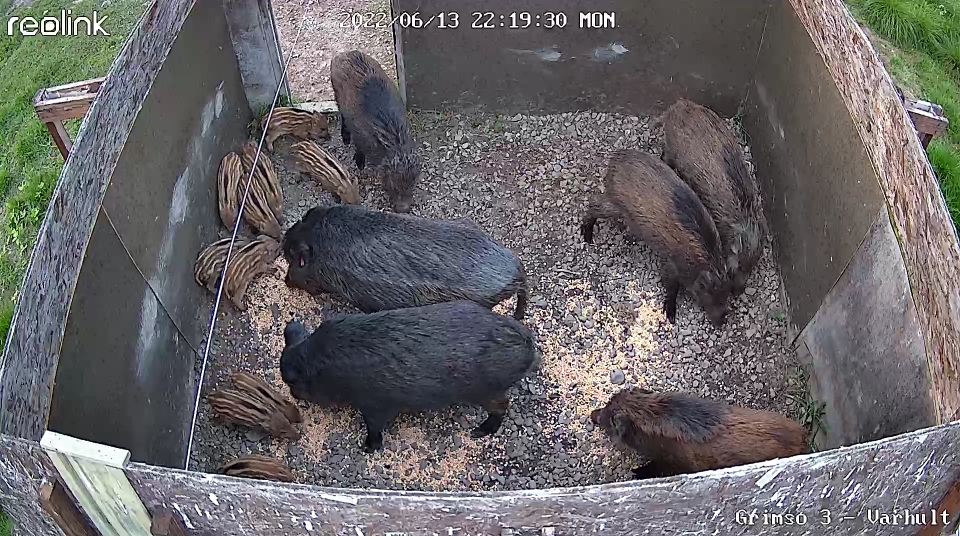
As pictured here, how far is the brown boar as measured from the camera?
4809mm

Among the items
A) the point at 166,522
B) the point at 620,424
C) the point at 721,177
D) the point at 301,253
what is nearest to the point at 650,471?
the point at 620,424

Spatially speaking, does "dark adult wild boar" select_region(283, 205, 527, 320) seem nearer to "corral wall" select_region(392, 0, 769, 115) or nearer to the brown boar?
the brown boar

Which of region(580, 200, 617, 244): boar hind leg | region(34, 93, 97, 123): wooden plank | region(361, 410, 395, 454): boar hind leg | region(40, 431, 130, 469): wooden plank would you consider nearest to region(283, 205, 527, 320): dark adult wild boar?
region(361, 410, 395, 454): boar hind leg

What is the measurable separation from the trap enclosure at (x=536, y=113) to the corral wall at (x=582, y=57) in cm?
1

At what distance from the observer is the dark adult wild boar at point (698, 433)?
328 cm

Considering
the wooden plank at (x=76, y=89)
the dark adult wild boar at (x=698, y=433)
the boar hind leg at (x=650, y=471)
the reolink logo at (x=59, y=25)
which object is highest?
the wooden plank at (x=76, y=89)

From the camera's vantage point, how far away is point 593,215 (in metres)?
4.51

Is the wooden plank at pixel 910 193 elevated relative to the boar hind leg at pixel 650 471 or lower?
elevated

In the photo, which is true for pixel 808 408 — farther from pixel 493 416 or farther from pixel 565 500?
pixel 565 500

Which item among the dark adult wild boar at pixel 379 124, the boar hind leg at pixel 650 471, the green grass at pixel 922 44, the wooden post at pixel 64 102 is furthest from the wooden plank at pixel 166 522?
the green grass at pixel 922 44

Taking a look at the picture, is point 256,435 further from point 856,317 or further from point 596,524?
point 856,317

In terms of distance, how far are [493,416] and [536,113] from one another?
89.7 inches

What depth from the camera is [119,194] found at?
126 inches

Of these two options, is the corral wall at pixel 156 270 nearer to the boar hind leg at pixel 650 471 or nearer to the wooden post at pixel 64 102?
the wooden post at pixel 64 102
